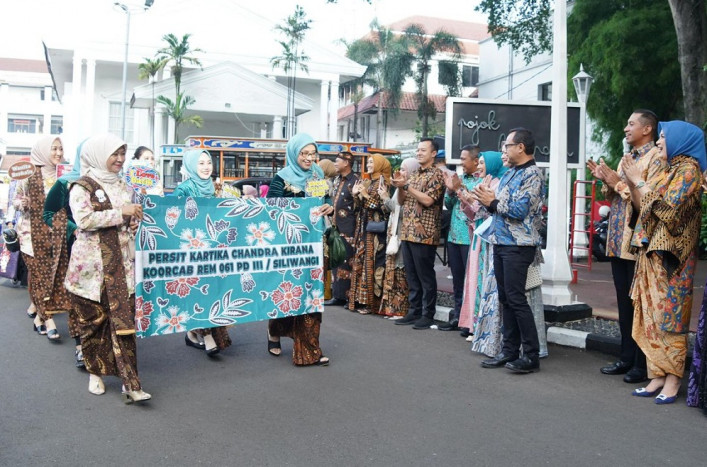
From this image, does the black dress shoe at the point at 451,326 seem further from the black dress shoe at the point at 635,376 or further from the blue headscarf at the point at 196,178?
the blue headscarf at the point at 196,178

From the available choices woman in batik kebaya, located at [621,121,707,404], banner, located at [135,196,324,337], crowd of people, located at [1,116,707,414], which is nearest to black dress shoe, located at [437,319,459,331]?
crowd of people, located at [1,116,707,414]

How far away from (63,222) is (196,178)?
1132 mm

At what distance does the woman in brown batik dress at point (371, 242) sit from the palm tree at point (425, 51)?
117 feet

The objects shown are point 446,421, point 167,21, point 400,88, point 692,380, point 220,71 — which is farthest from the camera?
point 400,88

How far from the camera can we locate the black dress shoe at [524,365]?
18.5 ft

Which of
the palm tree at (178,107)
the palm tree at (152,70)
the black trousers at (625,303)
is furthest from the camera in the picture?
the palm tree at (152,70)

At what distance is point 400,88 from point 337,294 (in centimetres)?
3984

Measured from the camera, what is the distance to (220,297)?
5.54 m

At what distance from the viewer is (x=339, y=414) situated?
4594 mm

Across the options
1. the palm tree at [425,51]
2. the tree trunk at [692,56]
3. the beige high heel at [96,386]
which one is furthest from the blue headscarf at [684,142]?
the palm tree at [425,51]

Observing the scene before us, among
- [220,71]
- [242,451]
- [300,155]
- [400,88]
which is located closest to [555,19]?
[300,155]

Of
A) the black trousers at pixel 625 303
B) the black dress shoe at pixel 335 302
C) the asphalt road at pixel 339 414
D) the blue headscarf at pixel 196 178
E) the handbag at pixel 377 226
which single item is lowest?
the asphalt road at pixel 339 414

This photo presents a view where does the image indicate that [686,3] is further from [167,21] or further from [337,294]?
[167,21]

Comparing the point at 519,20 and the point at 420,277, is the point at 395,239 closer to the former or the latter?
the point at 420,277
